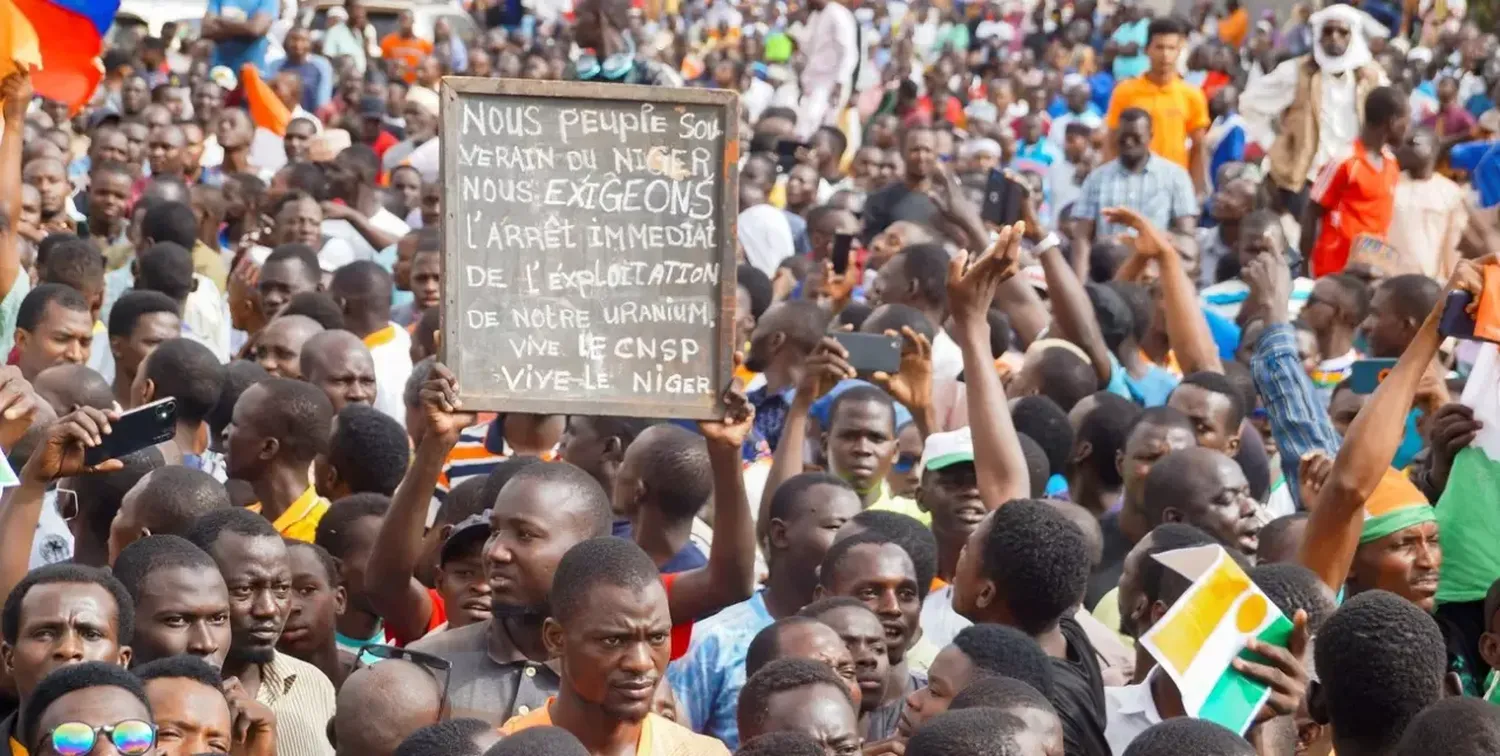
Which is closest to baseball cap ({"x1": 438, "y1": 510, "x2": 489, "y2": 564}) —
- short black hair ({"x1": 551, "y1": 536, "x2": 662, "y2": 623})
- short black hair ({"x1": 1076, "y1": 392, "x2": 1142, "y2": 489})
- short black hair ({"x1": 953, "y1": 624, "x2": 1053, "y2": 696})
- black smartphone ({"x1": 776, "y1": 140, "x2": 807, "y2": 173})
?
short black hair ({"x1": 551, "y1": 536, "x2": 662, "y2": 623})

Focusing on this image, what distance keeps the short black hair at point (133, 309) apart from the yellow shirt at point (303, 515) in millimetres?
1825

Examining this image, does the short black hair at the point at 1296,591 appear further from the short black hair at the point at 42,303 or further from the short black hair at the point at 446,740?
the short black hair at the point at 42,303

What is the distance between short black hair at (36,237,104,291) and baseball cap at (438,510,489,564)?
4.48 metres

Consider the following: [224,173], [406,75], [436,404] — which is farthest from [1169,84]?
[436,404]

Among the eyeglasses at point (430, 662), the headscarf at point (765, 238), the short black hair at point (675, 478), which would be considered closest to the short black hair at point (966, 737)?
the eyeglasses at point (430, 662)

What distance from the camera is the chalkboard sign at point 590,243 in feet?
20.3

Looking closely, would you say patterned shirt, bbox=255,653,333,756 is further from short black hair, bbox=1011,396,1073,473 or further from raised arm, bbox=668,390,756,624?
short black hair, bbox=1011,396,1073,473

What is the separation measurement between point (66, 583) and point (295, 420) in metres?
2.22

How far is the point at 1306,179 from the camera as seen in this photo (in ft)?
52.4

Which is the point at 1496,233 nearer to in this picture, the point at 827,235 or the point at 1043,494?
the point at 827,235

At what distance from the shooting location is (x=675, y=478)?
6957 millimetres

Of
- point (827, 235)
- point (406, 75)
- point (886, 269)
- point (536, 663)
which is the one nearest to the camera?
point (536, 663)

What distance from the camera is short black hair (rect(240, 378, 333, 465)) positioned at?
769cm

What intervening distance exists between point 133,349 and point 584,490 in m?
3.89
